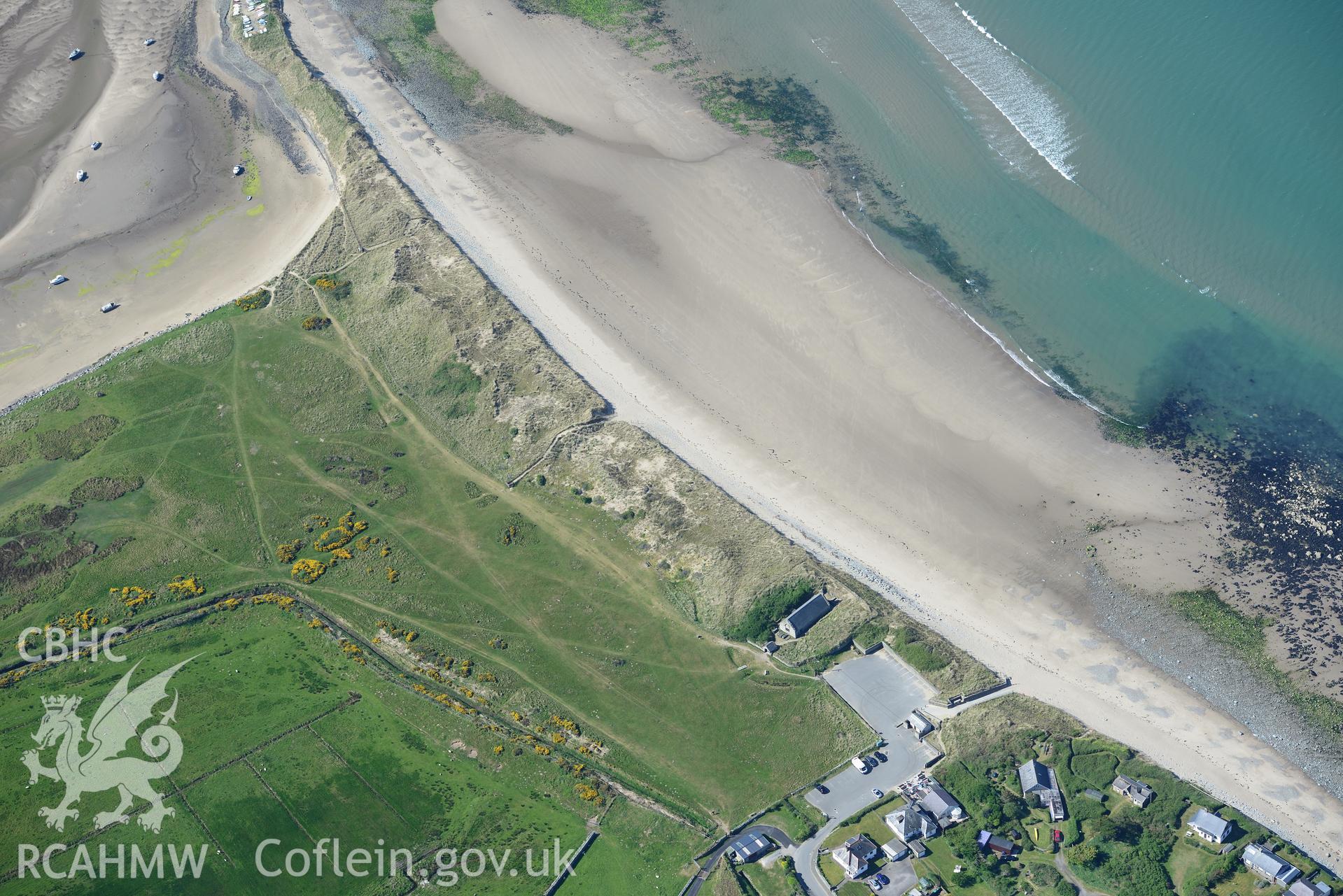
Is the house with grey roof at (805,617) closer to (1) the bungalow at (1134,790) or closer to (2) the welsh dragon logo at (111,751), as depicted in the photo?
(1) the bungalow at (1134,790)

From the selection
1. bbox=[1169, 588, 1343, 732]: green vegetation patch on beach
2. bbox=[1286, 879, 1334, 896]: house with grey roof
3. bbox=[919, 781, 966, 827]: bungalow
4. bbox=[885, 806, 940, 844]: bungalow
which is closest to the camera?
bbox=[1286, 879, 1334, 896]: house with grey roof

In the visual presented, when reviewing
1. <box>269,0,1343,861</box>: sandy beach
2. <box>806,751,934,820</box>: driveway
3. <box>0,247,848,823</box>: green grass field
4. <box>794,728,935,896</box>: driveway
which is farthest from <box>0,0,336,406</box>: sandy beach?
<box>794,728,935,896</box>: driveway

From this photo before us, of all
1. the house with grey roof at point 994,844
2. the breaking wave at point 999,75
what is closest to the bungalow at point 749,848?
the house with grey roof at point 994,844

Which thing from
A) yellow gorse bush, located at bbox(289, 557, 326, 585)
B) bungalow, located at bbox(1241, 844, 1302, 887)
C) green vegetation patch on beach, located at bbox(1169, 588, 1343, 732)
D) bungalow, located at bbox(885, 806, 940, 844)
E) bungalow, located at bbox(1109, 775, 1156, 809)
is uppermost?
green vegetation patch on beach, located at bbox(1169, 588, 1343, 732)

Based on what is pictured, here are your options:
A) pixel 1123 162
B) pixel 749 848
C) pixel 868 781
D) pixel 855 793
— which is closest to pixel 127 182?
pixel 749 848

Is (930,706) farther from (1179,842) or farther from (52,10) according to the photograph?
(52,10)

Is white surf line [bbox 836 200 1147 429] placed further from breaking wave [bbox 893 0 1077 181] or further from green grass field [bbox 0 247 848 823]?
green grass field [bbox 0 247 848 823]
